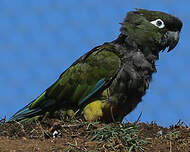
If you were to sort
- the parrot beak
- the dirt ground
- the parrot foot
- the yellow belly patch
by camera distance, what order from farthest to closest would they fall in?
1. the parrot beak
2. the parrot foot
3. the yellow belly patch
4. the dirt ground

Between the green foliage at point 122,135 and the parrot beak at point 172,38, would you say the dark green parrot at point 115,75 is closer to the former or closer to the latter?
the parrot beak at point 172,38

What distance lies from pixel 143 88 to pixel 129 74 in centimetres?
42

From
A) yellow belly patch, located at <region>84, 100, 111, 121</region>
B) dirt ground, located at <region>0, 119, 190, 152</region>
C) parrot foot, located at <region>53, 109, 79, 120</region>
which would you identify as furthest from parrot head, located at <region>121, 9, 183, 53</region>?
dirt ground, located at <region>0, 119, 190, 152</region>

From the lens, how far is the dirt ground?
4.43 metres

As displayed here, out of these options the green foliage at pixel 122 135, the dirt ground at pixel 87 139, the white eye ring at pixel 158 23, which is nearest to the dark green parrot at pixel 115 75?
the white eye ring at pixel 158 23

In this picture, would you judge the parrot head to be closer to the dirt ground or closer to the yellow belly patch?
the yellow belly patch

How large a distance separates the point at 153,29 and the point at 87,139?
299 cm

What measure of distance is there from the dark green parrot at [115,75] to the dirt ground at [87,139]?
38.3 inches

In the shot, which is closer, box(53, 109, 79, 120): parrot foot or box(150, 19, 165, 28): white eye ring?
box(53, 109, 79, 120): parrot foot

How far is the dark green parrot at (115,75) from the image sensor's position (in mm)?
6367

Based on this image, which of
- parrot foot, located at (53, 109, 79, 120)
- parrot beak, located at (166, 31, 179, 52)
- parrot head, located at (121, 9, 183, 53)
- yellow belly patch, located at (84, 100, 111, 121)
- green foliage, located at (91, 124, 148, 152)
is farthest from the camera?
parrot beak, located at (166, 31, 179, 52)

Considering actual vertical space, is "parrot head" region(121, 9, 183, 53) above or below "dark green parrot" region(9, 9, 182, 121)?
above

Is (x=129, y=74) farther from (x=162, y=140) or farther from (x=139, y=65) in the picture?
(x=162, y=140)

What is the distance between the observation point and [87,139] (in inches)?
188
